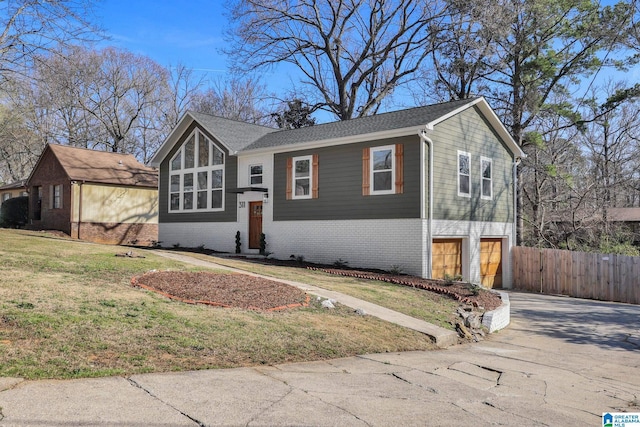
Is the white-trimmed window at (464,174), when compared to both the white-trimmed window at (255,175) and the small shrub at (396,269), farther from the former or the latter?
the white-trimmed window at (255,175)

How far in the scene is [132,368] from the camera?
570 cm

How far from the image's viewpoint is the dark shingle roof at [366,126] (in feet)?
57.1

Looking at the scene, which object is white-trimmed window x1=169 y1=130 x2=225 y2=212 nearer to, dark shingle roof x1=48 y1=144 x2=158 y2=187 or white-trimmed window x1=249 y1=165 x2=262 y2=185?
white-trimmed window x1=249 y1=165 x2=262 y2=185

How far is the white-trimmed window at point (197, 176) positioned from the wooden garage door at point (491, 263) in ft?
36.7

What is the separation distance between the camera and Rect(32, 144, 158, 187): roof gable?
26797 millimetres

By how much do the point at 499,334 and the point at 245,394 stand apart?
25.9 ft

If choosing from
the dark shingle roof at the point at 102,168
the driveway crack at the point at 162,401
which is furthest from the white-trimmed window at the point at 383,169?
the dark shingle roof at the point at 102,168

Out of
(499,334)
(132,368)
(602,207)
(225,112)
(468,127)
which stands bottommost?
(499,334)

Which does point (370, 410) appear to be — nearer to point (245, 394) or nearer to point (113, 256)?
point (245, 394)

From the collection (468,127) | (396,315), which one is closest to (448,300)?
(396,315)

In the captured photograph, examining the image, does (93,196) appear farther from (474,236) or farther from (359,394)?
(359,394)

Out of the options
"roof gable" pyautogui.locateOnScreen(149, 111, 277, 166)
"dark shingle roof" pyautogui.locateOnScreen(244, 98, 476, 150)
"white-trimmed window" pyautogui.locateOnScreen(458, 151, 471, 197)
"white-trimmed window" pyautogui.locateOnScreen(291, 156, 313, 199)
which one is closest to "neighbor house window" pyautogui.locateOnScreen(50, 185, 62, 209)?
"roof gable" pyautogui.locateOnScreen(149, 111, 277, 166)

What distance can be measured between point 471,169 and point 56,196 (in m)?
21.9

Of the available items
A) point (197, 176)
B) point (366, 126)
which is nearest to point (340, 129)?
point (366, 126)
